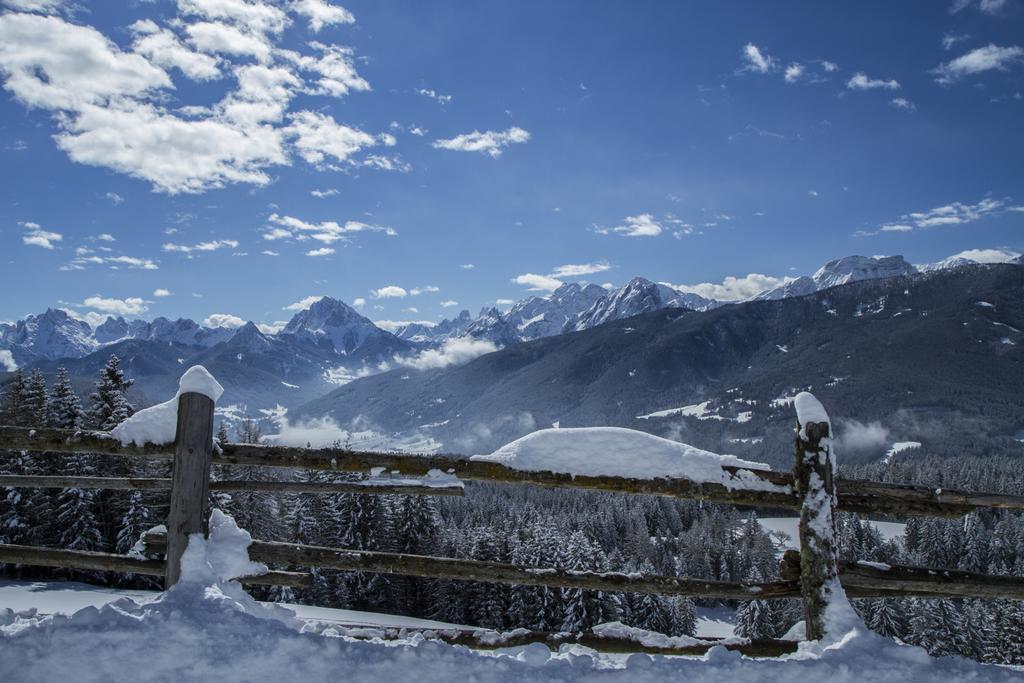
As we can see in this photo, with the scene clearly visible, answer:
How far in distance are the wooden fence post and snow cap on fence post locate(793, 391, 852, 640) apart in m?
5.09

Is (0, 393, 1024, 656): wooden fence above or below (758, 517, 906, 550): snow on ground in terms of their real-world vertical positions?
above

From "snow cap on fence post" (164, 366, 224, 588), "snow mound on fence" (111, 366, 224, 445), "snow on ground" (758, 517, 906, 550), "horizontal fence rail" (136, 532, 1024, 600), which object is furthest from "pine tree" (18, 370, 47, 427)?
"snow on ground" (758, 517, 906, 550)

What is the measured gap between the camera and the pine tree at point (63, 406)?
23.5 m

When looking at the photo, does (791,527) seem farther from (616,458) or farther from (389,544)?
(616,458)

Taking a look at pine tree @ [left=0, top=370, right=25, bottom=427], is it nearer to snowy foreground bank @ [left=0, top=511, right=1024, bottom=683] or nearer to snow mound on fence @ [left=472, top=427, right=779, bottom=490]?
snowy foreground bank @ [left=0, top=511, right=1024, bottom=683]

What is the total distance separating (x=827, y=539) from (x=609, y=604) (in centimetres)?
3041

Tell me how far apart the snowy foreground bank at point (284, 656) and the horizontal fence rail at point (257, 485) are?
0.78 m

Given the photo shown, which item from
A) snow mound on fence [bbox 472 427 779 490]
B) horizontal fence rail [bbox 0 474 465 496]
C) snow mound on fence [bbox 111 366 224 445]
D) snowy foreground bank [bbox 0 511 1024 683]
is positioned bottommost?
snowy foreground bank [bbox 0 511 1024 683]

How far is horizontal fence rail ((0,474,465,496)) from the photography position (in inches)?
210

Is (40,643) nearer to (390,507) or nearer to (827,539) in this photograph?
(827,539)

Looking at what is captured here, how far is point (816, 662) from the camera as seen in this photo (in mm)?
4527

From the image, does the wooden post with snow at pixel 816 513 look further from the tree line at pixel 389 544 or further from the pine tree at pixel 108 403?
the pine tree at pixel 108 403

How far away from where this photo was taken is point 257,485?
552cm

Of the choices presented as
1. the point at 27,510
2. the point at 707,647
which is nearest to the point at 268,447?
the point at 707,647
